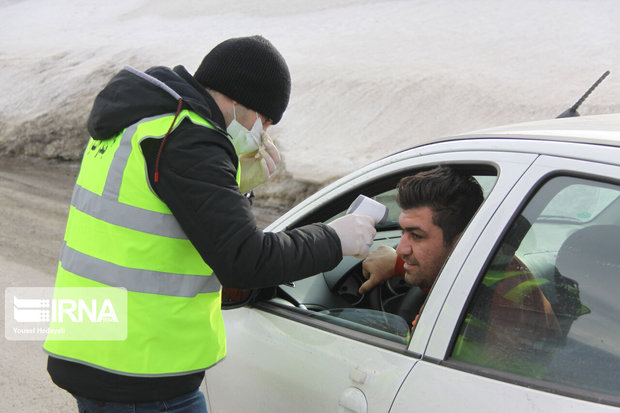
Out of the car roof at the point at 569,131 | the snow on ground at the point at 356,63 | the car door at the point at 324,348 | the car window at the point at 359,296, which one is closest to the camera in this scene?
the car roof at the point at 569,131

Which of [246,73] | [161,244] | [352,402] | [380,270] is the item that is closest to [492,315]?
[352,402]

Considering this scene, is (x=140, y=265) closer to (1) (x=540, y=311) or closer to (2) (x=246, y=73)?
(2) (x=246, y=73)

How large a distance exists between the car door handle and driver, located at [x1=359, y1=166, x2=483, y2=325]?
67cm

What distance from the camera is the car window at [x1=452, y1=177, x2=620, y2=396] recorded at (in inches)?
62.7

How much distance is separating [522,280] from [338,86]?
14338 mm

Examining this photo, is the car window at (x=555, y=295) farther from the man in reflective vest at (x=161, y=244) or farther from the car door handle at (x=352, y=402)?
the man in reflective vest at (x=161, y=244)

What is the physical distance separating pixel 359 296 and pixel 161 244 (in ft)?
4.34

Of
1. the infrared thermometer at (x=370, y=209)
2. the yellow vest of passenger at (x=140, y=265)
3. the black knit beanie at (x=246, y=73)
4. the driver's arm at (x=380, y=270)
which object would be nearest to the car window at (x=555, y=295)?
the infrared thermometer at (x=370, y=209)

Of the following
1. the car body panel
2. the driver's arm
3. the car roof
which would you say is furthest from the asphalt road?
the car roof

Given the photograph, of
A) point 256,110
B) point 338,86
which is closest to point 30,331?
point 256,110

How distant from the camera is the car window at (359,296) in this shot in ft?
7.11

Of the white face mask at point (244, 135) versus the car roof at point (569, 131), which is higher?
the car roof at point (569, 131)

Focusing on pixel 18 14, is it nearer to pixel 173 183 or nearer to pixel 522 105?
pixel 522 105

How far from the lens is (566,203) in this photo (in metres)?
1.78
